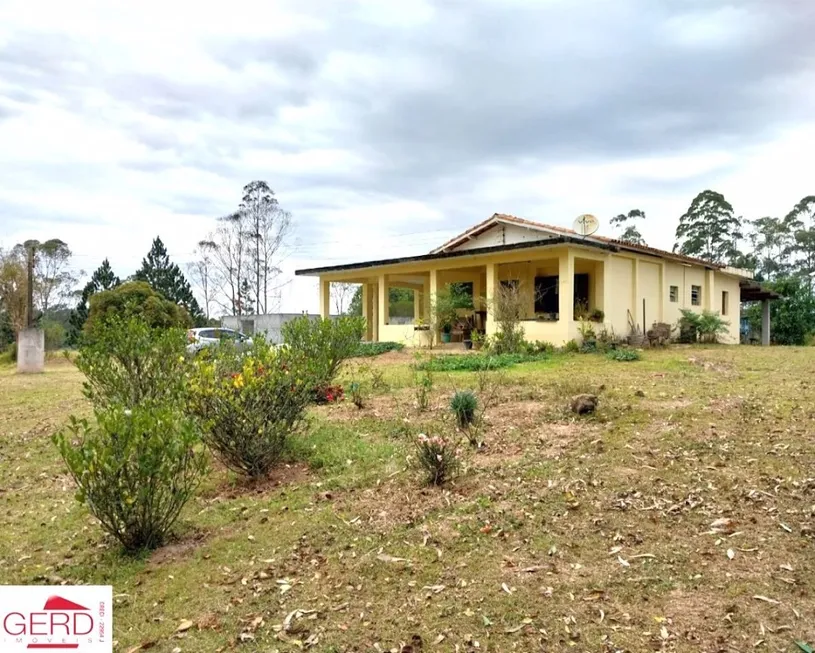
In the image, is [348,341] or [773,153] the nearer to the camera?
[348,341]

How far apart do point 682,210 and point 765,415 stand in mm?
39890

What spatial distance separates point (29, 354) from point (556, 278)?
54.0 feet

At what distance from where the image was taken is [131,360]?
604 centimetres

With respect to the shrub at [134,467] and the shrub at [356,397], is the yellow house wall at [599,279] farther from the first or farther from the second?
the shrub at [134,467]

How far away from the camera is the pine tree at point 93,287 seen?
32281 millimetres

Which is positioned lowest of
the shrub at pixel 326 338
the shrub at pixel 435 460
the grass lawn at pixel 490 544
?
the grass lawn at pixel 490 544

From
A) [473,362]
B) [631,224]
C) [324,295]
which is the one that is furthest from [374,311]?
[631,224]

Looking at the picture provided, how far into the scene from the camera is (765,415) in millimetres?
5957

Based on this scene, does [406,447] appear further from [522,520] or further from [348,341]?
[348,341]

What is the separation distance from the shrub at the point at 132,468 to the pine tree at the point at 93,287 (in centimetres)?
3217

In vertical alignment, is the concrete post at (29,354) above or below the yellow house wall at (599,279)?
below

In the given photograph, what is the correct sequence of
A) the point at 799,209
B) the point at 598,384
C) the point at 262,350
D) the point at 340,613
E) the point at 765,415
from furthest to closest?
the point at 799,209 → the point at 598,384 → the point at 765,415 → the point at 262,350 → the point at 340,613

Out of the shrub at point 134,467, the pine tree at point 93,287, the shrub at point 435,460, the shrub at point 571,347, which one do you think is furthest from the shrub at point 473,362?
the pine tree at point 93,287

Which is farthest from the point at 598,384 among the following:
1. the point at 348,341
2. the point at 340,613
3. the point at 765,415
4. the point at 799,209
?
the point at 799,209
